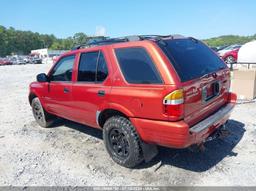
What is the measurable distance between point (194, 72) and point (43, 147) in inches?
125

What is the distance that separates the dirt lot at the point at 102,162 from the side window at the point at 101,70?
4.45ft

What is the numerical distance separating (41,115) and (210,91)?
13.0 feet

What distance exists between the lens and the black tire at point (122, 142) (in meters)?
3.49

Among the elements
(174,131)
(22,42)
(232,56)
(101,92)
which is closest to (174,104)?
(174,131)

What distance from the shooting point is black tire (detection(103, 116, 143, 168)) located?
3493 mm

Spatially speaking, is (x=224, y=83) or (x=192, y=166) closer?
(x=192, y=166)

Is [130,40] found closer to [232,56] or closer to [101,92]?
[101,92]

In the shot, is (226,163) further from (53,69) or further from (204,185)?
(53,69)

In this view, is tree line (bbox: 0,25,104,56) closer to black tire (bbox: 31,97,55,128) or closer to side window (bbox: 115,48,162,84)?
black tire (bbox: 31,97,55,128)

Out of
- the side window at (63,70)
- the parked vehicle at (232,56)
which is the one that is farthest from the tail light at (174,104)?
the parked vehicle at (232,56)

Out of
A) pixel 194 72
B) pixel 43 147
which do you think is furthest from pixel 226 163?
pixel 43 147

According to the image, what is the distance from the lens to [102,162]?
4.02m

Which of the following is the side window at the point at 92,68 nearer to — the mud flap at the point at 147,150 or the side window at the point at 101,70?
the side window at the point at 101,70

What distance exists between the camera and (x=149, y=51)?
3.23 meters
